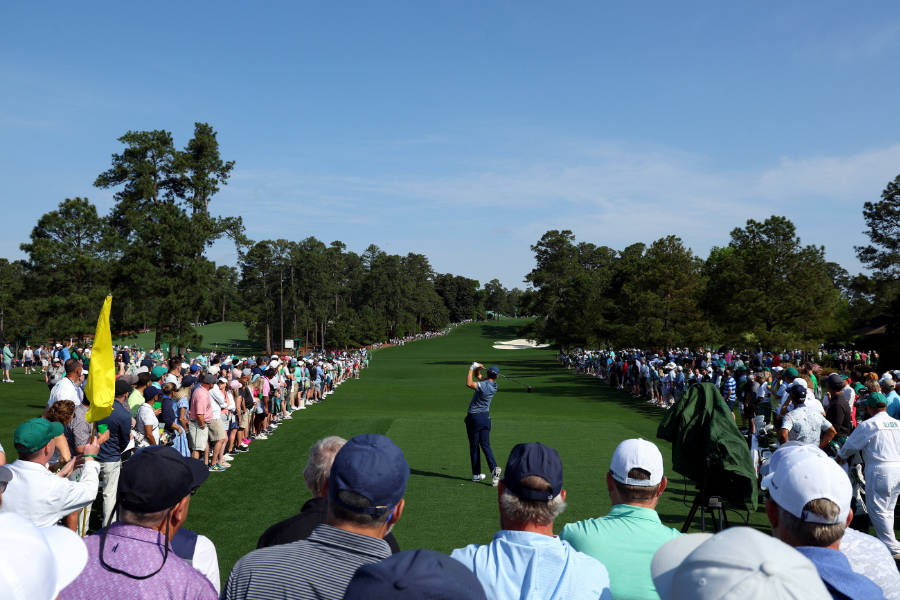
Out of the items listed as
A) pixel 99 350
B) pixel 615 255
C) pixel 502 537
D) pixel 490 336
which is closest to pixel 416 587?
pixel 502 537

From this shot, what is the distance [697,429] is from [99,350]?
229 inches

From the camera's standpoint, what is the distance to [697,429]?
21.7 ft

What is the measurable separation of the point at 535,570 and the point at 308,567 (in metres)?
0.96

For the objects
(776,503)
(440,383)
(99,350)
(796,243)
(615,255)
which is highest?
(615,255)

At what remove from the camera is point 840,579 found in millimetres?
2330

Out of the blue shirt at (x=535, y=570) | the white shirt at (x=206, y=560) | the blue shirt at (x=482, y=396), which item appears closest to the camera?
the blue shirt at (x=535, y=570)

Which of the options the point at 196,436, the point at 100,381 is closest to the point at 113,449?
the point at 100,381

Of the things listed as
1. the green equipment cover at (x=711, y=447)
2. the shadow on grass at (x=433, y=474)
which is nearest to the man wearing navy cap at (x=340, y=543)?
the green equipment cover at (x=711, y=447)

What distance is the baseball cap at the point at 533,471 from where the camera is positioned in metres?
2.94

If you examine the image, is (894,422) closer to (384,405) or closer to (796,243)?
(384,405)

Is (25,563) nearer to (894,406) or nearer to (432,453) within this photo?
(432,453)

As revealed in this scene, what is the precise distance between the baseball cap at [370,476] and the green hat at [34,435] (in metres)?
3.98

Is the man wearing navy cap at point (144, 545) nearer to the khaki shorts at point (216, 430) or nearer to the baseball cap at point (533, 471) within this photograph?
the baseball cap at point (533, 471)

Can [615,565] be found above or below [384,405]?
above
